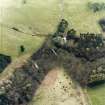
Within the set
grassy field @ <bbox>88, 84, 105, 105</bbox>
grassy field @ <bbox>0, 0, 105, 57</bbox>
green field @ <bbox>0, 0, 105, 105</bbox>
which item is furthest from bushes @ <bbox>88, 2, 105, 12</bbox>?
grassy field @ <bbox>88, 84, 105, 105</bbox>

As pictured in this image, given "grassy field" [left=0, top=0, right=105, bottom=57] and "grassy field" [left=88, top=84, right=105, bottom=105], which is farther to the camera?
"grassy field" [left=0, top=0, right=105, bottom=57]

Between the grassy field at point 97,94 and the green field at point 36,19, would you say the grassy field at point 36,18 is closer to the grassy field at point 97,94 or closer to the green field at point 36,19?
the green field at point 36,19

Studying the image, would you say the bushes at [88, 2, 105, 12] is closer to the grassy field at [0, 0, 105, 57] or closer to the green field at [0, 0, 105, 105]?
the green field at [0, 0, 105, 105]

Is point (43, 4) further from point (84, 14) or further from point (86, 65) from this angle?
point (86, 65)

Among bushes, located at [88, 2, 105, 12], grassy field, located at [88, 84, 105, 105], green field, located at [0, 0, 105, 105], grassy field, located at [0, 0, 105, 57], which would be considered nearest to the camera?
grassy field, located at [88, 84, 105, 105]

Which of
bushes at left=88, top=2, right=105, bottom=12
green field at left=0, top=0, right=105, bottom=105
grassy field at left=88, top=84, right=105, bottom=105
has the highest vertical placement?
bushes at left=88, top=2, right=105, bottom=12

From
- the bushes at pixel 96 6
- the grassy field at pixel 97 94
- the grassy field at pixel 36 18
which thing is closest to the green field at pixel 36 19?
the grassy field at pixel 36 18

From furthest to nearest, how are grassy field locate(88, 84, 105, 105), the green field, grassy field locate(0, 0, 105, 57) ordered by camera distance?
grassy field locate(0, 0, 105, 57) → the green field → grassy field locate(88, 84, 105, 105)

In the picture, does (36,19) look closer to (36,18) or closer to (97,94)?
(36,18)
